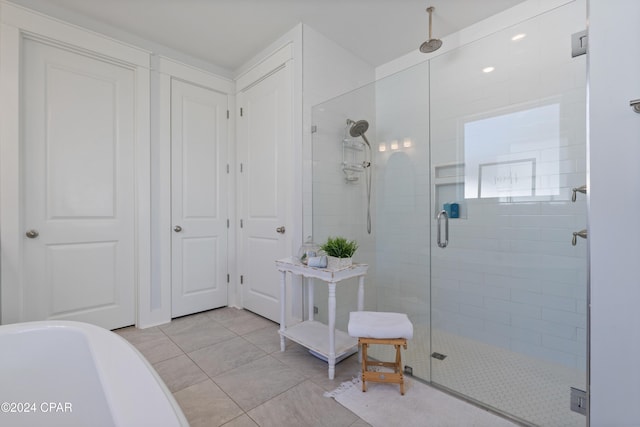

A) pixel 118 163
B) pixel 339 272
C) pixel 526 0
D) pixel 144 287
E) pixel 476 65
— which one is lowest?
pixel 144 287

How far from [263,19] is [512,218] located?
97.2 inches

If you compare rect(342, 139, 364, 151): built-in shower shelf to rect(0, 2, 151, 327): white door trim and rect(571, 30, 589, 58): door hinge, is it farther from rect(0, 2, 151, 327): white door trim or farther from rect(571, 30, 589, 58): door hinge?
rect(0, 2, 151, 327): white door trim

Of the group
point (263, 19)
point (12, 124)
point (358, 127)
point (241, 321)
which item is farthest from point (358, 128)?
point (12, 124)

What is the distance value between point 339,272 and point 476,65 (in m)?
1.91

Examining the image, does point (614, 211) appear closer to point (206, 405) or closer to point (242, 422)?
point (242, 422)

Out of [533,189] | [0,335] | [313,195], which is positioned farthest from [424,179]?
[0,335]

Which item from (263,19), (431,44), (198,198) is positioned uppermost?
(263,19)

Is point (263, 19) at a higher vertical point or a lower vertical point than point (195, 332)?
higher

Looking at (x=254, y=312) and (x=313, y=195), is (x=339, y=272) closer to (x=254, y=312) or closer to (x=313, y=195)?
(x=313, y=195)

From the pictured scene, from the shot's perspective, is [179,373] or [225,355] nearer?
[179,373]

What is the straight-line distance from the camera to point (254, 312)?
2852 mm

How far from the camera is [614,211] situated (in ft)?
3.58

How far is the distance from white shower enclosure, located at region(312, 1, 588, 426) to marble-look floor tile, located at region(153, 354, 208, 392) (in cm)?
101

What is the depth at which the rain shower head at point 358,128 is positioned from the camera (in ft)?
8.46
